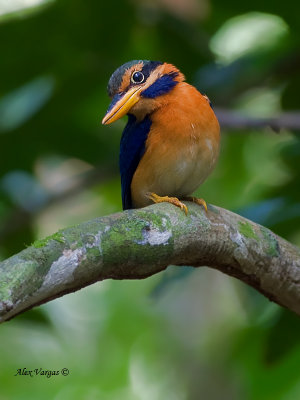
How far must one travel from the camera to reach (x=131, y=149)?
13.9 ft

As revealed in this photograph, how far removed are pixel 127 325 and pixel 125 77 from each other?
473cm

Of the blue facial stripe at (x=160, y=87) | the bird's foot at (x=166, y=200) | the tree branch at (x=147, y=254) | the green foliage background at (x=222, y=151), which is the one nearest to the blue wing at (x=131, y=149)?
the blue facial stripe at (x=160, y=87)

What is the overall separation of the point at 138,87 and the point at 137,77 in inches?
2.5

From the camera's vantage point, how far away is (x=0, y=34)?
18.1ft

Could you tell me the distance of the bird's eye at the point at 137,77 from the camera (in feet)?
13.7

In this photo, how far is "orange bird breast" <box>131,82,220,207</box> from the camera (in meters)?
4.00

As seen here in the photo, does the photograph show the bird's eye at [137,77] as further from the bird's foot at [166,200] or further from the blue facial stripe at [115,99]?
the bird's foot at [166,200]

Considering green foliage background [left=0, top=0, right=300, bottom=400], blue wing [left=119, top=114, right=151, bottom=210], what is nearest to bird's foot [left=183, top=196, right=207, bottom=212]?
blue wing [left=119, top=114, right=151, bottom=210]

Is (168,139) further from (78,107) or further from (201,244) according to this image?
(78,107)

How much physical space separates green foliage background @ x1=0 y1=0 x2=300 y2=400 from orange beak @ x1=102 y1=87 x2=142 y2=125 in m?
0.99

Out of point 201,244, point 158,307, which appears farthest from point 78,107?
point 201,244

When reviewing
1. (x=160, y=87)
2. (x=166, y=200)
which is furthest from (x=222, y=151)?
(x=166, y=200)

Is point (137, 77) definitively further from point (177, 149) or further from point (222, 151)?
point (222, 151)

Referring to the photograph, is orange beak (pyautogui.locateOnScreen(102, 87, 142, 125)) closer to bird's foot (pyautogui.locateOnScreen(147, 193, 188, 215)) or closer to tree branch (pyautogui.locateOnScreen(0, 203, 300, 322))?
bird's foot (pyautogui.locateOnScreen(147, 193, 188, 215))
